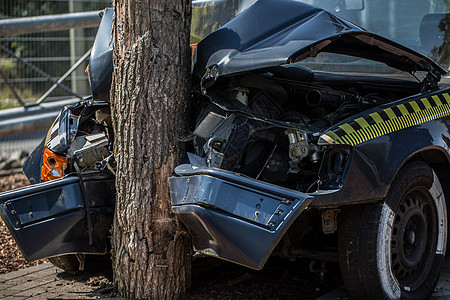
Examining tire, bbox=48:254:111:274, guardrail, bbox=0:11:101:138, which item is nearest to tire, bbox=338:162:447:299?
tire, bbox=48:254:111:274

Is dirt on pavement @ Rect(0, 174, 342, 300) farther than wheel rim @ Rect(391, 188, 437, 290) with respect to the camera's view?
Yes

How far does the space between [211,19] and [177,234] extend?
193 centimetres

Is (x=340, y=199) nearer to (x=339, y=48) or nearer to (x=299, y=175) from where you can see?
(x=299, y=175)

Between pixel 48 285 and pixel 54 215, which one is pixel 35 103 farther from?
pixel 54 215

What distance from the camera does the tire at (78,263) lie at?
14.8 ft

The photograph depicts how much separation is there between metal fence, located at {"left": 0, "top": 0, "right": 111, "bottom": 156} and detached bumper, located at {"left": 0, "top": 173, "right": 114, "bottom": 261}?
5.26 metres

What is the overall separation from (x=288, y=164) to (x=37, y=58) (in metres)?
7.96

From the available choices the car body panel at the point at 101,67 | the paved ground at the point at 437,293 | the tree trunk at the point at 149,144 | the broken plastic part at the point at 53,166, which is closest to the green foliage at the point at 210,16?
the car body panel at the point at 101,67

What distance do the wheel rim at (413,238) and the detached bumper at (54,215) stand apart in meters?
1.89

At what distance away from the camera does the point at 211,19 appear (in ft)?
16.2

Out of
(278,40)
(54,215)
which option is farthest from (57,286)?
(278,40)

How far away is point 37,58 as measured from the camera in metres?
10.7

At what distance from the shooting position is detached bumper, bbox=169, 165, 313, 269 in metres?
3.18

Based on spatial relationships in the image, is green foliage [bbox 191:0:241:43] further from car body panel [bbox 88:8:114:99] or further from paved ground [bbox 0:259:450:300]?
paved ground [bbox 0:259:450:300]
